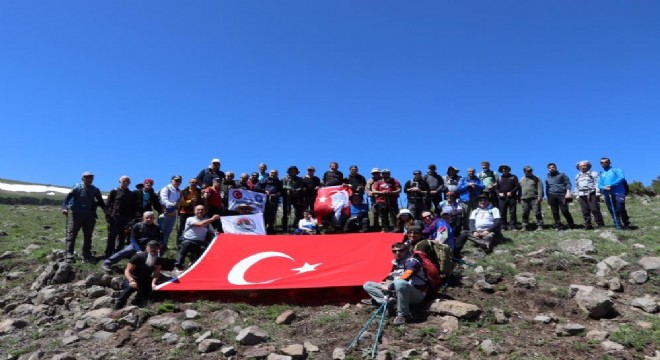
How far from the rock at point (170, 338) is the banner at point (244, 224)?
5.81 m

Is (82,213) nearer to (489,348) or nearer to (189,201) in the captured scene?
(189,201)

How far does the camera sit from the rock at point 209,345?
23.9 ft

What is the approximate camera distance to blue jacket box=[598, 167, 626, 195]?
14.0 m

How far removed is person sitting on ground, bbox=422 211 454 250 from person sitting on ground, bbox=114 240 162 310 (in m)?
6.78

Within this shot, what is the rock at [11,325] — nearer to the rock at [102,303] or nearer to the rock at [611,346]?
the rock at [102,303]

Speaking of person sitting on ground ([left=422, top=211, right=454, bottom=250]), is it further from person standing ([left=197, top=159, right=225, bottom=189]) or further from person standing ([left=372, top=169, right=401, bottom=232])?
person standing ([left=197, top=159, right=225, bottom=189])

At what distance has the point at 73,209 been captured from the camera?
1199cm

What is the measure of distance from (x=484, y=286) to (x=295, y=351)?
472cm

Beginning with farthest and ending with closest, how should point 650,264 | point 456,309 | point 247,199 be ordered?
point 247,199 < point 650,264 < point 456,309

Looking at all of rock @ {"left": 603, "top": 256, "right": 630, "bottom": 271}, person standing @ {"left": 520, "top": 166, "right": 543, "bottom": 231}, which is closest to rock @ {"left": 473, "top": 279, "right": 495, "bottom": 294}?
rock @ {"left": 603, "top": 256, "right": 630, "bottom": 271}

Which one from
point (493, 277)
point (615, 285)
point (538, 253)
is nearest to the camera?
point (615, 285)

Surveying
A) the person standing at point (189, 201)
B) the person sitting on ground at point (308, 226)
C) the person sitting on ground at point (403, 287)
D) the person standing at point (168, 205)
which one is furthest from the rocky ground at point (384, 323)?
the person sitting on ground at point (308, 226)

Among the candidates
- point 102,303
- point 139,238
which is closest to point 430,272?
point 102,303

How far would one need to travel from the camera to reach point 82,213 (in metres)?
12.0
